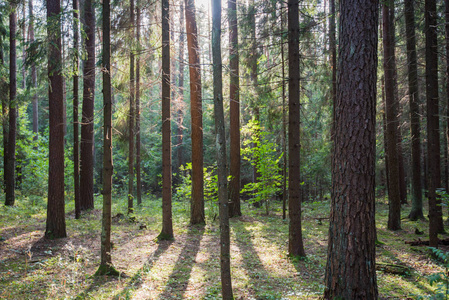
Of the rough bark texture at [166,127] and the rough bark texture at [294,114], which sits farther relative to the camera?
the rough bark texture at [166,127]

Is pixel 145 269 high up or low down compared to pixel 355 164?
A: down

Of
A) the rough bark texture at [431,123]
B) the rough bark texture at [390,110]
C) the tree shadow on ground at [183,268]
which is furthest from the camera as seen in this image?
the rough bark texture at [390,110]

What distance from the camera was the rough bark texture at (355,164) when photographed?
4.06m

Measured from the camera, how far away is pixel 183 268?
7.15 m

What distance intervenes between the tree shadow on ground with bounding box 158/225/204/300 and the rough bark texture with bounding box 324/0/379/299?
2.86m

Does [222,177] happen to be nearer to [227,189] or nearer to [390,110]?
[227,189]

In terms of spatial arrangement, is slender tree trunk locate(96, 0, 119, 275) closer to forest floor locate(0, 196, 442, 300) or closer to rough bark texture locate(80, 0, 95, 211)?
forest floor locate(0, 196, 442, 300)

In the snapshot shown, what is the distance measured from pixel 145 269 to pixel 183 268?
37.3 inches

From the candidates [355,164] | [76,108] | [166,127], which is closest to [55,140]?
[76,108]

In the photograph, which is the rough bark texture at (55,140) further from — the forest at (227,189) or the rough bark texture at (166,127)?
the rough bark texture at (166,127)

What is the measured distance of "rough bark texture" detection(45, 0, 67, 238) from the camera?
27.0 ft

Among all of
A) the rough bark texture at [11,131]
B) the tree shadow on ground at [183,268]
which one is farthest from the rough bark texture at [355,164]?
the rough bark texture at [11,131]

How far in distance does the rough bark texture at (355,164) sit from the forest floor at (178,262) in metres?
1.40

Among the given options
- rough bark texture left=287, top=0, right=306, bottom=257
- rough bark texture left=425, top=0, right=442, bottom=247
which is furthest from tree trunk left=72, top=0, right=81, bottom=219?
rough bark texture left=425, top=0, right=442, bottom=247
